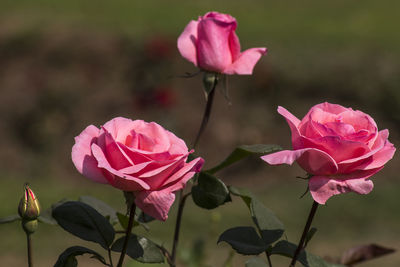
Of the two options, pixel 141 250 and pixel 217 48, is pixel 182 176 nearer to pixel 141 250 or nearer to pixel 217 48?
pixel 141 250

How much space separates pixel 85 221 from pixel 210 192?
10 cm

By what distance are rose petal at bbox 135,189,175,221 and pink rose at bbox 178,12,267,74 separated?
0.81ft

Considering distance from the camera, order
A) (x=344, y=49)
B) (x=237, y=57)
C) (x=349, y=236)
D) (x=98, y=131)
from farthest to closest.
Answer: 1. (x=344, y=49)
2. (x=349, y=236)
3. (x=237, y=57)
4. (x=98, y=131)

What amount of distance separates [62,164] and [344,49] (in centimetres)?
181

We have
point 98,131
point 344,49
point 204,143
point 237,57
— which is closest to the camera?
point 98,131

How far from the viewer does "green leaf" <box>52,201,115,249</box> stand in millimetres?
542

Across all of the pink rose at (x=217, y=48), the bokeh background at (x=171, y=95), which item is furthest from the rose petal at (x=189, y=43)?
the bokeh background at (x=171, y=95)

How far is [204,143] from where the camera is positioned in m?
3.85

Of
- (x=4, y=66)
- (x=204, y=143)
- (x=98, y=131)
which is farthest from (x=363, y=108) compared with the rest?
(x=98, y=131)

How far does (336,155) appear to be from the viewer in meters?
0.49

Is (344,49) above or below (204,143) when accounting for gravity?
above

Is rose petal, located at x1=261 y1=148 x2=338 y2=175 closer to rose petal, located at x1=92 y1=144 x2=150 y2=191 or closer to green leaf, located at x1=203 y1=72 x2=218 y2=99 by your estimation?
rose petal, located at x1=92 y1=144 x2=150 y2=191

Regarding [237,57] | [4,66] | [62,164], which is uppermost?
[237,57]

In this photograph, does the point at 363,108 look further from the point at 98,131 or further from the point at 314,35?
the point at 98,131
